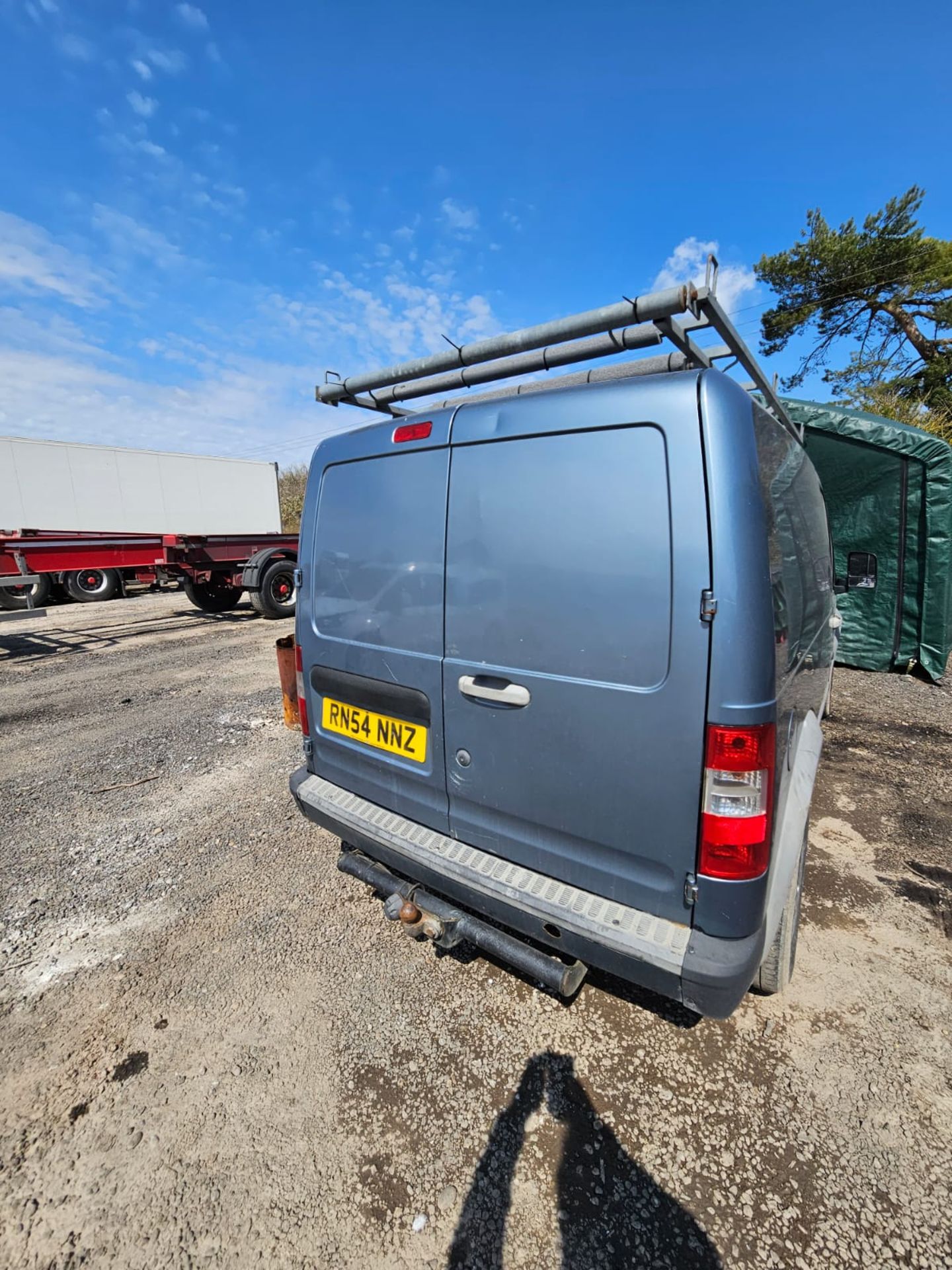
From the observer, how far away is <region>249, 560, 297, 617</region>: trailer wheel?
1038 centimetres

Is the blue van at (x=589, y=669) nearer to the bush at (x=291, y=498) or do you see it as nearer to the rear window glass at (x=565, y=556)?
the rear window glass at (x=565, y=556)

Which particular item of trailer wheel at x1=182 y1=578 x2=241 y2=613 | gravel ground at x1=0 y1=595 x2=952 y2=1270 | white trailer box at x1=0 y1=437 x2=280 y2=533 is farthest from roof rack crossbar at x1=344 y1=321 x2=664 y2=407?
white trailer box at x1=0 y1=437 x2=280 y2=533

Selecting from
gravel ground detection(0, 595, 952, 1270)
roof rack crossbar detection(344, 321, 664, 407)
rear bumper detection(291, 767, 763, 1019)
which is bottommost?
gravel ground detection(0, 595, 952, 1270)

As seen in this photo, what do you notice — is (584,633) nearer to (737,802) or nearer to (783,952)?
(737,802)

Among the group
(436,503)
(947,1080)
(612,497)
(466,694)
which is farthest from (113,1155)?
(947,1080)

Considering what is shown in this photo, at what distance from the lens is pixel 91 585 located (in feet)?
45.3

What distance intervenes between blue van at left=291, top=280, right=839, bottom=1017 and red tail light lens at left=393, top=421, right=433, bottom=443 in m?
0.01

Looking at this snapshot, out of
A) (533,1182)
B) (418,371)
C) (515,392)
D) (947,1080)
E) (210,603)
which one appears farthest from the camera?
(210,603)

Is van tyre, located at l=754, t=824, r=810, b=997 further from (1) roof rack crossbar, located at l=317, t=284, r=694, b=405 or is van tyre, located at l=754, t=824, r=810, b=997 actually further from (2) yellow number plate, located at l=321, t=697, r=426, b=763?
(1) roof rack crossbar, located at l=317, t=284, r=694, b=405

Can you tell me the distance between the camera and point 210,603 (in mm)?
12203

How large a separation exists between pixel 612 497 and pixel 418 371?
1.21m

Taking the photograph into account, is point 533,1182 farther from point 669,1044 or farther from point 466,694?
point 466,694

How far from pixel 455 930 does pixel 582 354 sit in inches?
87.5

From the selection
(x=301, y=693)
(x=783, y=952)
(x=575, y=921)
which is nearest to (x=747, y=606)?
(x=575, y=921)
